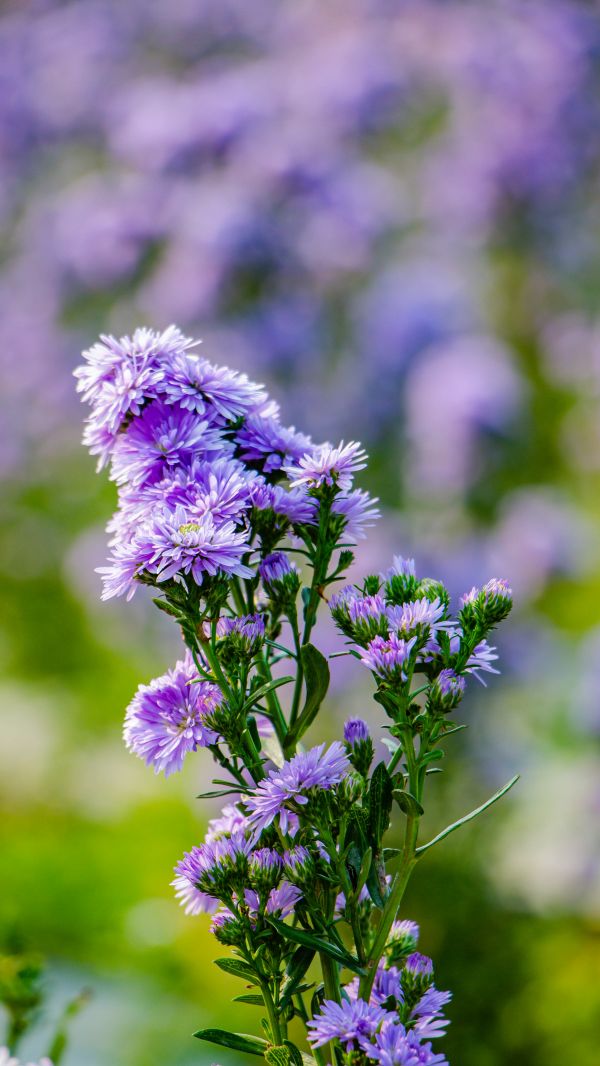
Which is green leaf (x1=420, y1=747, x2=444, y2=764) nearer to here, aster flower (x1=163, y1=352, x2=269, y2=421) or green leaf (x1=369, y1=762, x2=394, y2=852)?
green leaf (x1=369, y1=762, x2=394, y2=852)

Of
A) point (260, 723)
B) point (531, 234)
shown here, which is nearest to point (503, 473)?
point (531, 234)

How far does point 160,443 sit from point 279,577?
0.11m

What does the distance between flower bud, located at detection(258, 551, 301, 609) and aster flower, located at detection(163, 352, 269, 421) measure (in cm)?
9

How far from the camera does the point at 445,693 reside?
0.61m

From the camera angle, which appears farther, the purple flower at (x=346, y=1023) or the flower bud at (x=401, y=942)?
the flower bud at (x=401, y=942)

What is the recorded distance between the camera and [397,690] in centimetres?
61

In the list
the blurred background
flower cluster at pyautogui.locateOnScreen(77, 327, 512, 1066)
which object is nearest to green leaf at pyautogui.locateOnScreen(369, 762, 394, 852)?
flower cluster at pyautogui.locateOnScreen(77, 327, 512, 1066)

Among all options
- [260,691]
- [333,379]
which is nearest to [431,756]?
[260,691]

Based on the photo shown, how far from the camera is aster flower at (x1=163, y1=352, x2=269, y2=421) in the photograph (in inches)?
25.5

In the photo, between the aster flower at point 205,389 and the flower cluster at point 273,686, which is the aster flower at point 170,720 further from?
the aster flower at point 205,389

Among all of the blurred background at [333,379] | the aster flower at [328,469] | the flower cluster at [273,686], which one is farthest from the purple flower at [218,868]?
the blurred background at [333,379]

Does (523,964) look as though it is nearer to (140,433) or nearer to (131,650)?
(140,433)

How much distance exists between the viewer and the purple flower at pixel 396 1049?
54 centimetres

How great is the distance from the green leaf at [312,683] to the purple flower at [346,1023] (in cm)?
16
